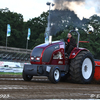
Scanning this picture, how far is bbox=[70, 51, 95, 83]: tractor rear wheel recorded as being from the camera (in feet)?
28.3

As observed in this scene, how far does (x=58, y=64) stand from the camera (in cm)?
885

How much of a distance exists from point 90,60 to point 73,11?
3.66 metres

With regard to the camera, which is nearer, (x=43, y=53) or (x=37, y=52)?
(x=43, y=53)

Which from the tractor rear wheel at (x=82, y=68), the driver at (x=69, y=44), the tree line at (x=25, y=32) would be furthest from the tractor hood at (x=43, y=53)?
the tree line at (x=25, y=32)

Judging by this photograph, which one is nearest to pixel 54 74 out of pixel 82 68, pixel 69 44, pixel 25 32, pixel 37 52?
pixel 37 52

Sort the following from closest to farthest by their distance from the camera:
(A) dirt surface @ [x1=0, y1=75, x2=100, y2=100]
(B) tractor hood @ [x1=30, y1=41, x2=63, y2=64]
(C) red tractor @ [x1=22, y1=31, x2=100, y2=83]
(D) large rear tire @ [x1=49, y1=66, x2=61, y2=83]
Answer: (A) dirt surface @ [x1=0, y1=75, x2=100, y2=100], (D) large rear tire @ [x1=49, y1=66, x2=61, y2=83], (C) red tractor @ [x1=22, y1=31, x2=100, y2=83], (B) tractor hood @ [x1=30, y1=41, x2=63, y2=64]

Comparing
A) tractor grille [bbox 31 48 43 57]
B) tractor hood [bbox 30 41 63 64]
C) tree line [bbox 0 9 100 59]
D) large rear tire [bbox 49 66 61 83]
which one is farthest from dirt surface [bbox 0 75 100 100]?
tree line [bbox 0 9 100 59]

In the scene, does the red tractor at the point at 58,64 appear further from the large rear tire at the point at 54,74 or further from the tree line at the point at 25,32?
the tree line at the point at 25,32

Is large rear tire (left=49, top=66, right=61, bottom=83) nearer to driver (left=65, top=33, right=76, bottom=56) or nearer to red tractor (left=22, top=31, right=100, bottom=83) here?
red tractor (left=22, top=31, right=100, bottom=83)

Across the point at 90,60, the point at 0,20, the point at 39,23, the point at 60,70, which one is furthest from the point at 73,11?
the point at 39,23

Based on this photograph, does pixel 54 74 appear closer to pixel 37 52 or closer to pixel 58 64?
pixel 58 64

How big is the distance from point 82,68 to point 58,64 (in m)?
0.95

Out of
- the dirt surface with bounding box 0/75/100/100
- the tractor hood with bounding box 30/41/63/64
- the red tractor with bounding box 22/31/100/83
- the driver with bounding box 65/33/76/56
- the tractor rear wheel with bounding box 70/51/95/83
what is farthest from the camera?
the driver with bounding box 65/33/76/56

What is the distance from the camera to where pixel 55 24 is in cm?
1157
